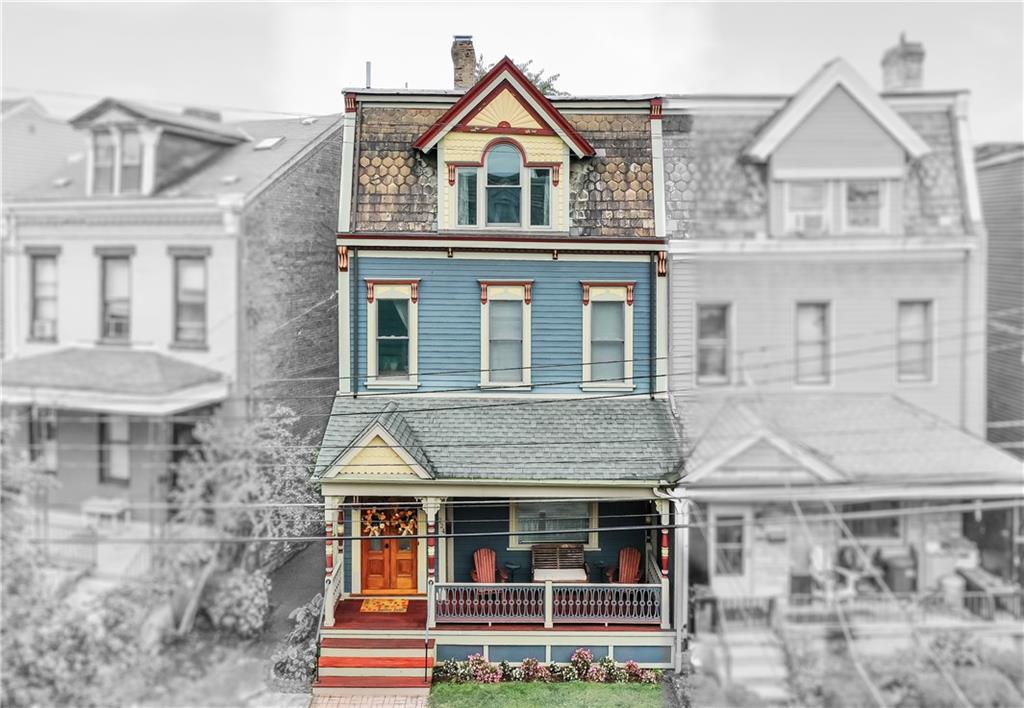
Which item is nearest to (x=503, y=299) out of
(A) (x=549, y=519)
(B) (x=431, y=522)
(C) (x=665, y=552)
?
(B) (x=431, y=522)

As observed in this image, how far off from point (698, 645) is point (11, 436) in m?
5.76

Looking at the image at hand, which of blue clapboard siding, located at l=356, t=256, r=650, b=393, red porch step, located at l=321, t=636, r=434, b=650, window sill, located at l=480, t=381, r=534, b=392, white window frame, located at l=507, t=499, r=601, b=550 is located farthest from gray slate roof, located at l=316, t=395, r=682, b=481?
red porch step, located at l=321, t=636, r=434, b=650

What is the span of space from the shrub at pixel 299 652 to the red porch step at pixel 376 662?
20 cm

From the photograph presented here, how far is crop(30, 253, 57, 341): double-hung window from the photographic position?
21.5 ft

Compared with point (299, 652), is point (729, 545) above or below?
above

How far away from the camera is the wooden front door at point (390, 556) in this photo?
9.13 m

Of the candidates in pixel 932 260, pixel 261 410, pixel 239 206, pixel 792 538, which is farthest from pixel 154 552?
pixel 932 260

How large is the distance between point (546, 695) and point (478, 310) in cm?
386

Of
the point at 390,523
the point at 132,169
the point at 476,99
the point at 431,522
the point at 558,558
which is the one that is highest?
the point at 476,99

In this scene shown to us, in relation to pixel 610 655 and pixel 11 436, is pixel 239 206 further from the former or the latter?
pixel 610 655

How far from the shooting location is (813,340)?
5480 millimetres

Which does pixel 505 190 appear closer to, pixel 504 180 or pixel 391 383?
pixel 504 180

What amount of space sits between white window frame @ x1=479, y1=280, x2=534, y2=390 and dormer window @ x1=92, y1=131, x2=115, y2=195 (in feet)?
11.8

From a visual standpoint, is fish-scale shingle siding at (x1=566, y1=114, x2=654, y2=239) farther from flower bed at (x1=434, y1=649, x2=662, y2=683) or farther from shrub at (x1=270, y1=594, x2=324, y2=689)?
shrub at (x1=270, y1=594, x2=324, y2=689)
